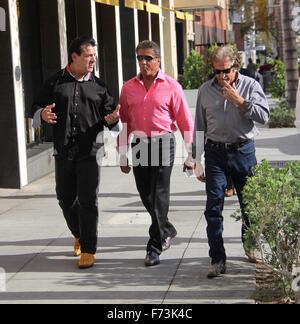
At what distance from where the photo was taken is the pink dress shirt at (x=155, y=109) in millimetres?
7551

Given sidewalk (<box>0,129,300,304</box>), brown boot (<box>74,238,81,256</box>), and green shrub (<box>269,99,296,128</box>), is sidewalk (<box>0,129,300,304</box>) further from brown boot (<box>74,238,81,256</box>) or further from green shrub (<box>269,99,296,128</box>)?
green shrub (<box>269,99,296,128</box>)

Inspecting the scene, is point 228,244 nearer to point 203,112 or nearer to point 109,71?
point 203,112

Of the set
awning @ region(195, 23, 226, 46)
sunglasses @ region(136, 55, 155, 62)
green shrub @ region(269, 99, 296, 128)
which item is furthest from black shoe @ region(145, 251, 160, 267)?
awning @ region(195, 23, 226, 46)

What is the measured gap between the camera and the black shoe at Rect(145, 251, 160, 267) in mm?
7500

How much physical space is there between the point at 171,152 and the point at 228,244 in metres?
1.20

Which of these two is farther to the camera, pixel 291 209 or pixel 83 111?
pixel 83 111

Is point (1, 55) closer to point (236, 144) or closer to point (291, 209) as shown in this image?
point (236, 144)

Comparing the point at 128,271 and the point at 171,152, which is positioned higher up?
the point at 171,152

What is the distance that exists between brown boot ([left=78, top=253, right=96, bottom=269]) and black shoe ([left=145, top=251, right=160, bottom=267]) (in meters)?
0.48

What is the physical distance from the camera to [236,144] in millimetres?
7113

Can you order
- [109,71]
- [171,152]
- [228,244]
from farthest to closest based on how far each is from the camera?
[109,71] < [228,244] < [171,152]

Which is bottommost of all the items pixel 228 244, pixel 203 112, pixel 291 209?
pixel 228 244

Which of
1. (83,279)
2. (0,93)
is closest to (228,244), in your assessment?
(83,279)
